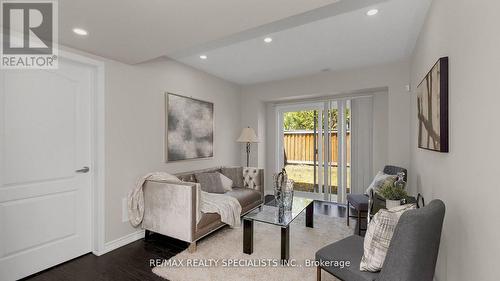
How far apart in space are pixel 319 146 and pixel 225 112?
214 cm

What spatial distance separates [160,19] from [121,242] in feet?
8.60

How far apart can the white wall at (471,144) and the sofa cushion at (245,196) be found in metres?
2.35

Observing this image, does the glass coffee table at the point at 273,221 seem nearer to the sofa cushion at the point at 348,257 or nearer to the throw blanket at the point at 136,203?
the sofa cushion at the point at 348,257

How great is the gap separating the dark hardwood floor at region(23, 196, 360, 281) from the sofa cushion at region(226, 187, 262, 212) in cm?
101

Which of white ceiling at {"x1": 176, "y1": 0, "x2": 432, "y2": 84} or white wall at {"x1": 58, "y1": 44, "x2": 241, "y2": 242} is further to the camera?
white wall at {"x1": 58, "y1": 44, "x2": 241, "y2": 242}

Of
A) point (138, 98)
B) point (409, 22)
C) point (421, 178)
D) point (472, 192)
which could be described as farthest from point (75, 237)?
point (409, 22)

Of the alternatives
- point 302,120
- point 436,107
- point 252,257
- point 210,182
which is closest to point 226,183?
point 210,182

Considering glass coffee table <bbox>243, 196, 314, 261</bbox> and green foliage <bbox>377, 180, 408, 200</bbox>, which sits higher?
green foliage <bbox>377, 180, 408, 200</bbox>

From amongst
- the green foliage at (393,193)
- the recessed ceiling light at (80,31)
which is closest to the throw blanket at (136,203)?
the recessed ceiling light at (80,31)

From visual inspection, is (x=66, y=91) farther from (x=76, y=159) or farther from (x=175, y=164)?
(x=175, y=164)

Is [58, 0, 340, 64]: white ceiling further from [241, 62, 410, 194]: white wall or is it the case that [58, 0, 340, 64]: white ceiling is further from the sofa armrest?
[241, 62, 410, 194]: white wall

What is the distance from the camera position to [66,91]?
8.03 ft

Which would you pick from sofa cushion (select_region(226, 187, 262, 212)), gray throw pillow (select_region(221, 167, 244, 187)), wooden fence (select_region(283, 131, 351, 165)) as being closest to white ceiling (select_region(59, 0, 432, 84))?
wooden fence (select_region(283, 131, 351, 165))

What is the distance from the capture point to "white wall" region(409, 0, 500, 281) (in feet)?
3.43
